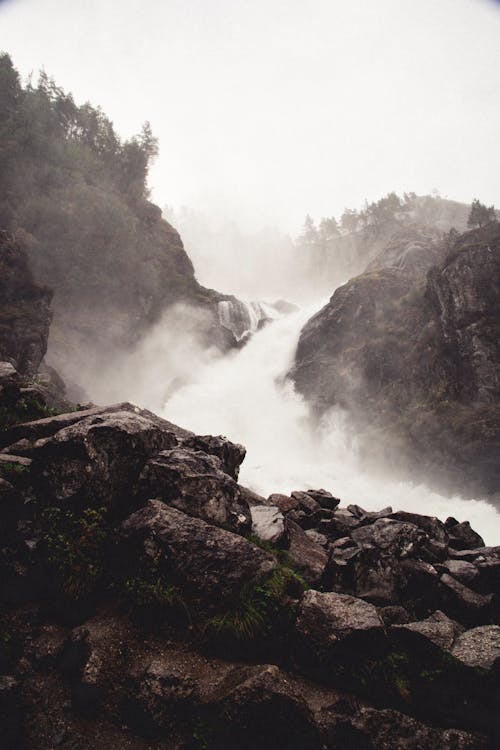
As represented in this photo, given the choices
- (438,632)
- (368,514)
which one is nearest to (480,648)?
(438,632)

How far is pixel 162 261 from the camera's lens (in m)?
50.8

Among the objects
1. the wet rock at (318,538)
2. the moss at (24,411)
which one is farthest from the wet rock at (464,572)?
the moss at (24,411)

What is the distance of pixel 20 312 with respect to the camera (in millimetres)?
27469

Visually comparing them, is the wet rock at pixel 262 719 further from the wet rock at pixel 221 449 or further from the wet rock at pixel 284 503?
the wet rock at pixel 284 503

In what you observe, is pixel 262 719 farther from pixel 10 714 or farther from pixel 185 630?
pixel 10 714

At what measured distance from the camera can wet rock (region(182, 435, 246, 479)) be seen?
30.3 feet

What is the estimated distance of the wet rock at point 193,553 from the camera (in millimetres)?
5188

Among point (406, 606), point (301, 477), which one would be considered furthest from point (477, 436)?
point (406, 606)

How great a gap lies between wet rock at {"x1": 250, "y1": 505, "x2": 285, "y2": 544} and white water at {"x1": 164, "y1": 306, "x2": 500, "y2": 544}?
Result: 1724cm

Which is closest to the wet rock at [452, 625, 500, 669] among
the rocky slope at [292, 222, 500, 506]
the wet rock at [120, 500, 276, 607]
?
the wet rock at [120, 500, 276, 607]

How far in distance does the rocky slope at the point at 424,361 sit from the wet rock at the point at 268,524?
26.8m

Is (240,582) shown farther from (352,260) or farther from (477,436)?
(352,260)

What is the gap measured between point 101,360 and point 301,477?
2584 centimetres

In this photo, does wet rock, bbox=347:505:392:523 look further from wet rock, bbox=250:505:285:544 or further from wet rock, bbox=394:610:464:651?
wet rock, bbox=394:610:464:651
